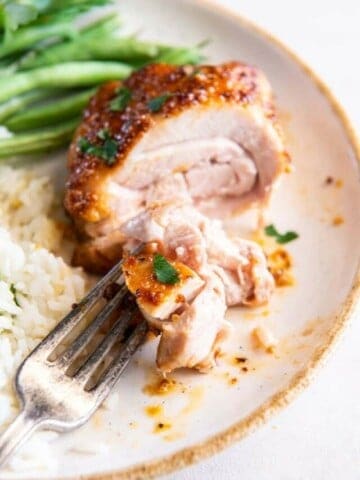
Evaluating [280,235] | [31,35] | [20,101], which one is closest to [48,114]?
[20,101]

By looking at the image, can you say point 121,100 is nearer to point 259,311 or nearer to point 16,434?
point 259,311

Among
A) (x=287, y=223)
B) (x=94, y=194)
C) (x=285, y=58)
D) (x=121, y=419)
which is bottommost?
(x=121, y=419)

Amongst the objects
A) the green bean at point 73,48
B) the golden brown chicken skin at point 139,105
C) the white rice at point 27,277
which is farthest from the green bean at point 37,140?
the green bean at point 73,48

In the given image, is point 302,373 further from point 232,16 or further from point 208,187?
point 232,16

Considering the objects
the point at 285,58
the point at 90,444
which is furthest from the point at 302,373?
the point at 285,58

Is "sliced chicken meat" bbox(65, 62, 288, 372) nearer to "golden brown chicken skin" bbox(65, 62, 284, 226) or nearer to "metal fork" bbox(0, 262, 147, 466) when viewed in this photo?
"golden brown chicken skin" bbox(65, 62, 284, 226)
